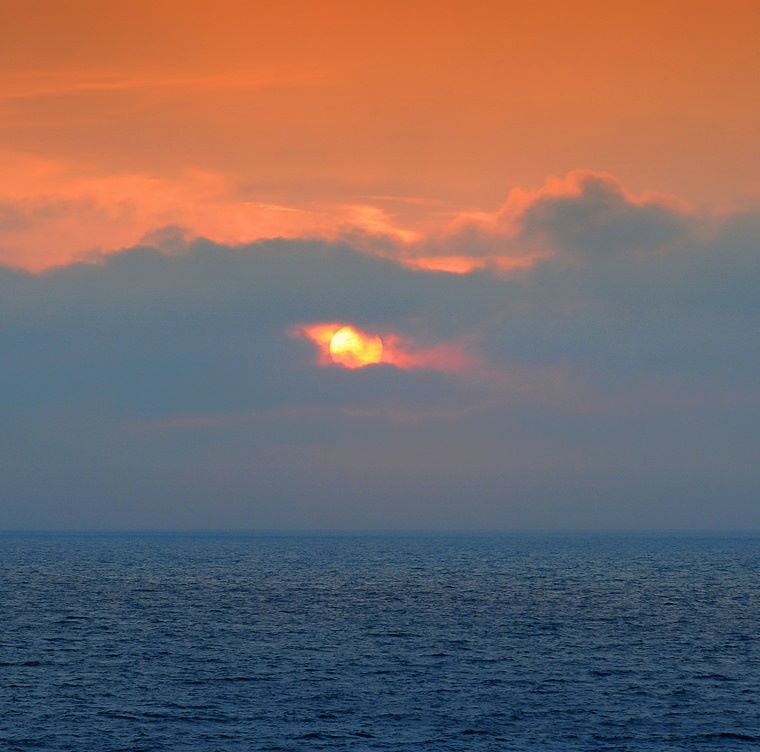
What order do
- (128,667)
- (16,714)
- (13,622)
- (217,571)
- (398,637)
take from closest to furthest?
(16,714) < (128,667) < (398,637) < (13,622) < (217,571)

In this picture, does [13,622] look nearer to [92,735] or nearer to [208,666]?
[208,666]

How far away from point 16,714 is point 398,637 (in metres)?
37.8

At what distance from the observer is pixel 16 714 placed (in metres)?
56.9

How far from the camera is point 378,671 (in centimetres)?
7038

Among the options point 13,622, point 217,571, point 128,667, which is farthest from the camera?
point 217,571

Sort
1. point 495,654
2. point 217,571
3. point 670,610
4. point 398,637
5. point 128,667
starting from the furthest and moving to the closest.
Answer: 1. point 217,571
2. point 670,610
3. point 398,637
4. point 495,654
5. point 128,667

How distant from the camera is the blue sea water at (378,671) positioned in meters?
53.4

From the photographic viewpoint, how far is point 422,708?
5909 centimetres

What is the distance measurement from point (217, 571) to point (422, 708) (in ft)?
435

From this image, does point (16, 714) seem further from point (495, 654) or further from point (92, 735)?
point (495, 654)

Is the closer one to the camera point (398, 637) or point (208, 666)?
point (208, 666)

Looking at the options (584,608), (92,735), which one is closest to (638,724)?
(92,735)

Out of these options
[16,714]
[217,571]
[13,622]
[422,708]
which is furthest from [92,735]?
[217,571]

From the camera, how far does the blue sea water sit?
53.4m
